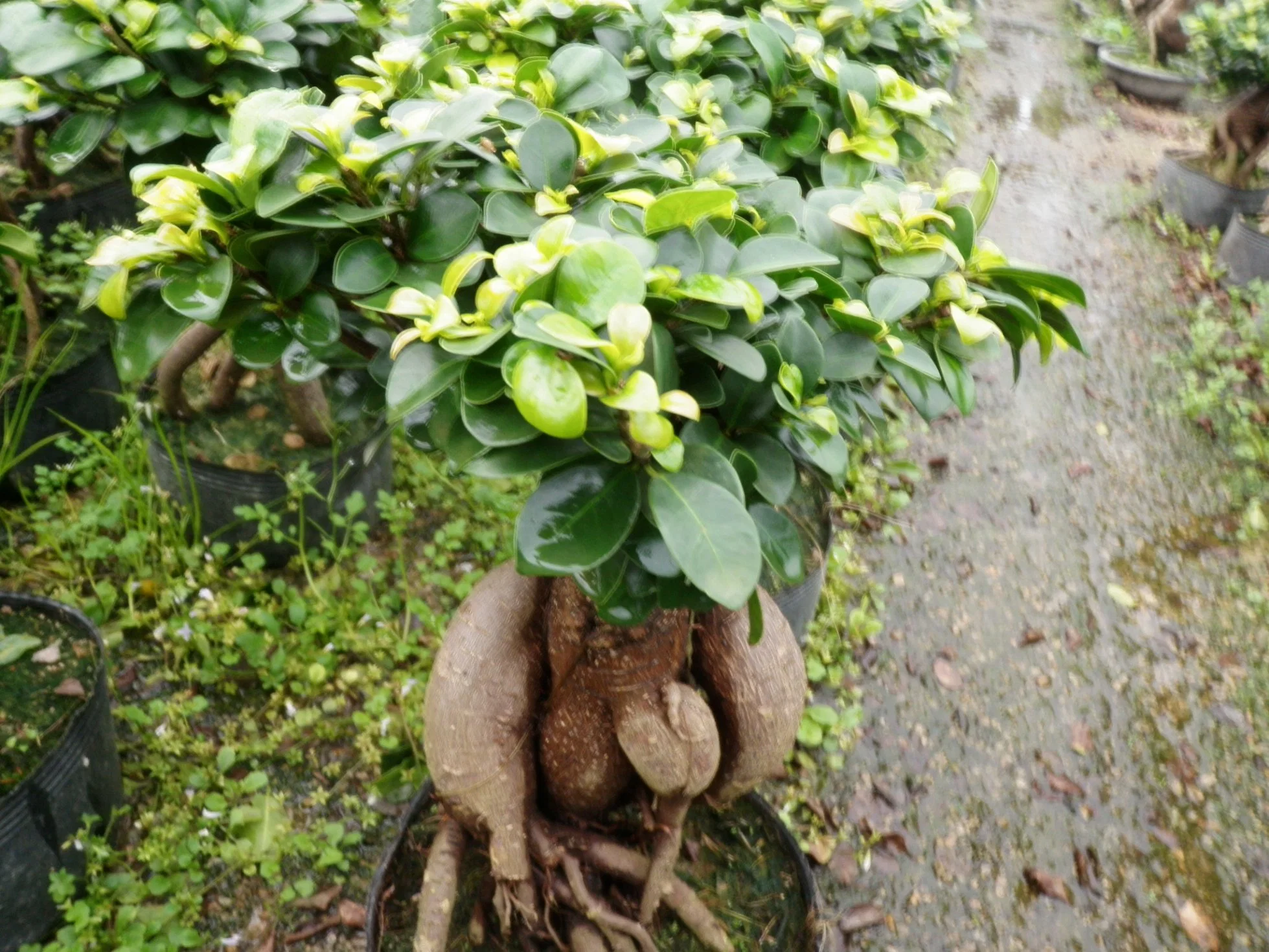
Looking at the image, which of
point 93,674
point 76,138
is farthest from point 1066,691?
point 76,138

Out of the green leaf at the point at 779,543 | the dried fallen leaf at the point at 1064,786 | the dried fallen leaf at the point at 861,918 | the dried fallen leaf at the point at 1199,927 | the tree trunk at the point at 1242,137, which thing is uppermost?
the green leaf at the point at 779,543

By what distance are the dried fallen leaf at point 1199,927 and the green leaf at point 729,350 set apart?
2053 mm

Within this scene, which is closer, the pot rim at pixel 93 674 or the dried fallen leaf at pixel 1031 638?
the pot rim at pixel 93 674

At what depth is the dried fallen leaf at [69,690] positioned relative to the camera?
1.79 metres

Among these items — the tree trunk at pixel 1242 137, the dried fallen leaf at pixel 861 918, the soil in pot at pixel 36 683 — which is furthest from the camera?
the tree trunk at pixel 1242 137

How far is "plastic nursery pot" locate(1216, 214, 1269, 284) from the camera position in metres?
4.48

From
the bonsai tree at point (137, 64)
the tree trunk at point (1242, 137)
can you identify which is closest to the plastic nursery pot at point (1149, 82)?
the tree trunk at point (1242, 137)

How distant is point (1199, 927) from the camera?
2105mm

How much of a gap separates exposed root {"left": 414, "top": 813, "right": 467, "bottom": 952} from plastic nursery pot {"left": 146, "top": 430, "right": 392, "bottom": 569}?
106 cm

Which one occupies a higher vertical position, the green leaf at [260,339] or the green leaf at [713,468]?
the green leaf at [713,468]

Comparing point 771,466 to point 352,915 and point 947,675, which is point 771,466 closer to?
point 352,915

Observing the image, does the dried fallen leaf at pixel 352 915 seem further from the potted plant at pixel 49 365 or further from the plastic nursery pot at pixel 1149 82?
the plastic nursery pot at pixel 1149 82

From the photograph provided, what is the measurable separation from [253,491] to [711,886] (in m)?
1.56

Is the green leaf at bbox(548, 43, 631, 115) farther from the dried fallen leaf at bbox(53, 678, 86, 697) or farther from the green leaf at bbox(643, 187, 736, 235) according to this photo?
the dried fallen leaf at bbox(53, 678, 86, 697)
